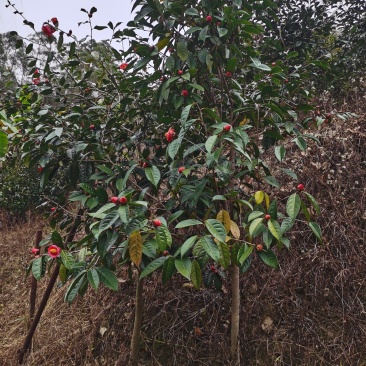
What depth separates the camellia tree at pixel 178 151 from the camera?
126cm

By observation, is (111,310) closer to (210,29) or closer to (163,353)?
(163,353)

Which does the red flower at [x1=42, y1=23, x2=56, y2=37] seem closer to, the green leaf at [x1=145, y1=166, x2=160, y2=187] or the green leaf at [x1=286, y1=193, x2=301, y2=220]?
the green leaf at [x1=145, y1=166, x2=160, y2=187]

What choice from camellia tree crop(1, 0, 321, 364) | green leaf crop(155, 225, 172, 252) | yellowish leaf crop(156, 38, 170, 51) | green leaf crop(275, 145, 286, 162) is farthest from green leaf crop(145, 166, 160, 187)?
yellowish leaf crop(156, 38, 170, 51)

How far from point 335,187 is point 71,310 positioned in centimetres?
210

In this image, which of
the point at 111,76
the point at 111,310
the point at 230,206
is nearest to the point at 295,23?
the point at 111,76

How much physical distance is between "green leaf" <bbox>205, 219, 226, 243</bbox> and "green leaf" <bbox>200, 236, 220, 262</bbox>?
0.03 meters

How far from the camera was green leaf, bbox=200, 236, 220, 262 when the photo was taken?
3.75 feet

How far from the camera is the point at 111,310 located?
8.20ft

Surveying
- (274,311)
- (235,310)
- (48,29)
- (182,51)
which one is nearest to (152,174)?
(182,51)

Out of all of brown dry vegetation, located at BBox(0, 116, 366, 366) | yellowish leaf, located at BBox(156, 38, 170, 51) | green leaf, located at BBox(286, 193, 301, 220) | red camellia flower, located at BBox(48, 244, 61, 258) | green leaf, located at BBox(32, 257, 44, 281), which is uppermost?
yellowish leaf, located at BBox(156, 38, 170, 51)

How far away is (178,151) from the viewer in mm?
1572

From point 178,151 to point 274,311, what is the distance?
1.17 meters

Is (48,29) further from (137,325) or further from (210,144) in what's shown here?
(137,325)

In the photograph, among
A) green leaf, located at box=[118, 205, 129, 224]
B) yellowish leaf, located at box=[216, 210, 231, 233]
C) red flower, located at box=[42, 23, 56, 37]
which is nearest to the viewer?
green leaf, located at box=[118, 205, 129, 224]
